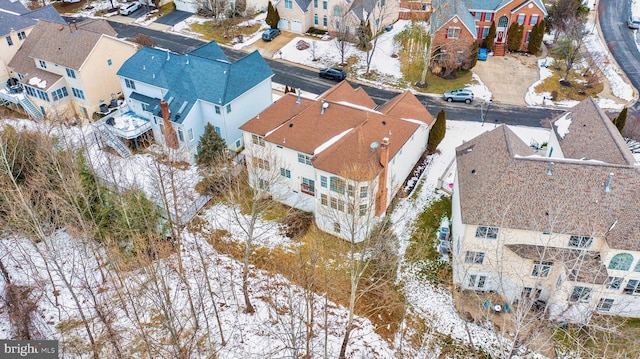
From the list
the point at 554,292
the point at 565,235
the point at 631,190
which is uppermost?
the point at 631,190

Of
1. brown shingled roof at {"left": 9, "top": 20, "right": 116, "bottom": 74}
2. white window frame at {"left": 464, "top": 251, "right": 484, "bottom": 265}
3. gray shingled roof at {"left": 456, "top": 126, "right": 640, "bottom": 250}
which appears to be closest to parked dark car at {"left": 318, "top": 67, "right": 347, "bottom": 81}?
brown shingled roof at {"left": 9, "top": 20, "right": 116, "bottom": 74}

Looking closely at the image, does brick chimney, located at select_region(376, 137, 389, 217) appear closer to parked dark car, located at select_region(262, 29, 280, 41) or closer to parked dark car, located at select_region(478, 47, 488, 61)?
parked dark car, located at select_region(478, 47, 488, 61)

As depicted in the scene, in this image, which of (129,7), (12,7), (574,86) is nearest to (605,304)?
(574,86)

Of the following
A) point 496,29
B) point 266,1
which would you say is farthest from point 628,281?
point 266,1

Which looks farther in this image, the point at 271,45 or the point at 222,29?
the point at 222,29

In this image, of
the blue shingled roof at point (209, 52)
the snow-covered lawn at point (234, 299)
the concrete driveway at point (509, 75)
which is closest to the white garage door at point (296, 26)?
the blue shingled roof at point (209, 52)

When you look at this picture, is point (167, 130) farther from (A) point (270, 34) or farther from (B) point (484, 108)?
(B) point (484, 108)

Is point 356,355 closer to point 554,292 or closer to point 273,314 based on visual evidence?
point 273,314
